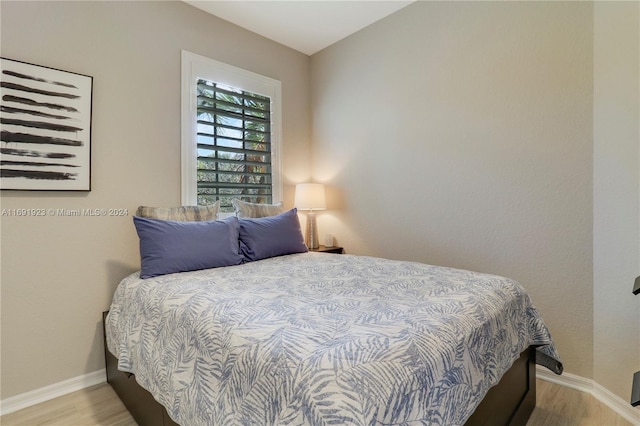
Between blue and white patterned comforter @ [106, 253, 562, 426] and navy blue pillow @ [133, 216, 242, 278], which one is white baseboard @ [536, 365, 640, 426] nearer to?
Answer: blue and white patterned comforter @ [106, 253, 562, 426]

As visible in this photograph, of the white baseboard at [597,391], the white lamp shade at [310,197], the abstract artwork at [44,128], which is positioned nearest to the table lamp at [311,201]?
the white lamp shade at [310,197]

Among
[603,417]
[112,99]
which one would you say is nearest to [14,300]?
[112,99]

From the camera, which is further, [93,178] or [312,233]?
[312,233]

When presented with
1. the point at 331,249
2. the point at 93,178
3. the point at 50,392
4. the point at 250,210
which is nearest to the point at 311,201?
the point at 331,249

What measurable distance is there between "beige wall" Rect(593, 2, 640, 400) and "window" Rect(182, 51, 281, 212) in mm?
2433

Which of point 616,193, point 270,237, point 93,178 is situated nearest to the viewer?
point 616,193

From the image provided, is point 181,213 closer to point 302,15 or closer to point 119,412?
point 119,412

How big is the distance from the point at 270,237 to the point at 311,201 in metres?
0.86

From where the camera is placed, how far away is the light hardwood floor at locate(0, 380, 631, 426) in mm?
1673

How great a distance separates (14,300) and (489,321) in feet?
8.19

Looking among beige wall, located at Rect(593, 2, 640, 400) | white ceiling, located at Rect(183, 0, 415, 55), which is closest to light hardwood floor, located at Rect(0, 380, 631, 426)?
beige wall, located at Rect(593, 2, 640, 400)

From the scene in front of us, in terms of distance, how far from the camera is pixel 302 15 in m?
2.79

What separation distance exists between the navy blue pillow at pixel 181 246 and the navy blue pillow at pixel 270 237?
0.15m

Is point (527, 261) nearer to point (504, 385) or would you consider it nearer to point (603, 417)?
point (603, 417)
